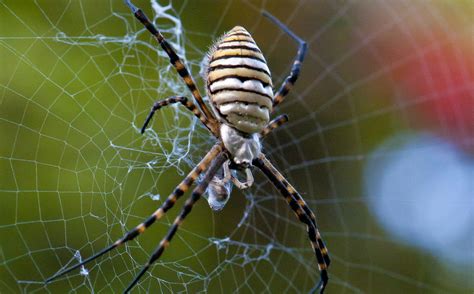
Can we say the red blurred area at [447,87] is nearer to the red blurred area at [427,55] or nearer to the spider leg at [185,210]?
the red blurred area at [427,55]

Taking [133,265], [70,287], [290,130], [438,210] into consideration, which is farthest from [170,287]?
[438,210]

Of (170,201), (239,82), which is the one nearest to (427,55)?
(239,82)

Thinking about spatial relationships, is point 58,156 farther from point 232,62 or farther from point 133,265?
point 232,62

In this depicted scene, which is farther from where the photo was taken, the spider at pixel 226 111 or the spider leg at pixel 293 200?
the spider leg at pixel 293 200

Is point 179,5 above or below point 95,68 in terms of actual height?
above

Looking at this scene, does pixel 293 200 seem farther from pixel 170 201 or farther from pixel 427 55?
pixel 427 55

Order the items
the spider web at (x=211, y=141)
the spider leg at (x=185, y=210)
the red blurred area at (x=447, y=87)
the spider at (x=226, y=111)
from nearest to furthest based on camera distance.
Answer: the spider leg at (x=185, y=210) < the spider at (x=226, y=111) < the spider web at (x=211, y=141) < the red blurred area at (x=447, y=87)

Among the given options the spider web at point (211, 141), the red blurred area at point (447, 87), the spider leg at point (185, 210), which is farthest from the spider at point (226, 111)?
the red blurred area at point (447, 87)

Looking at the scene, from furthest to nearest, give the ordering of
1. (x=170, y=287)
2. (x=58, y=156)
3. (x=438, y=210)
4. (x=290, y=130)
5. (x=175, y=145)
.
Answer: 1. (x=438, y=210)
2. (x=290, y=130)
3. (x=175, y=145)
4. (x=58, y=156)
5. (x=170, y=287)
